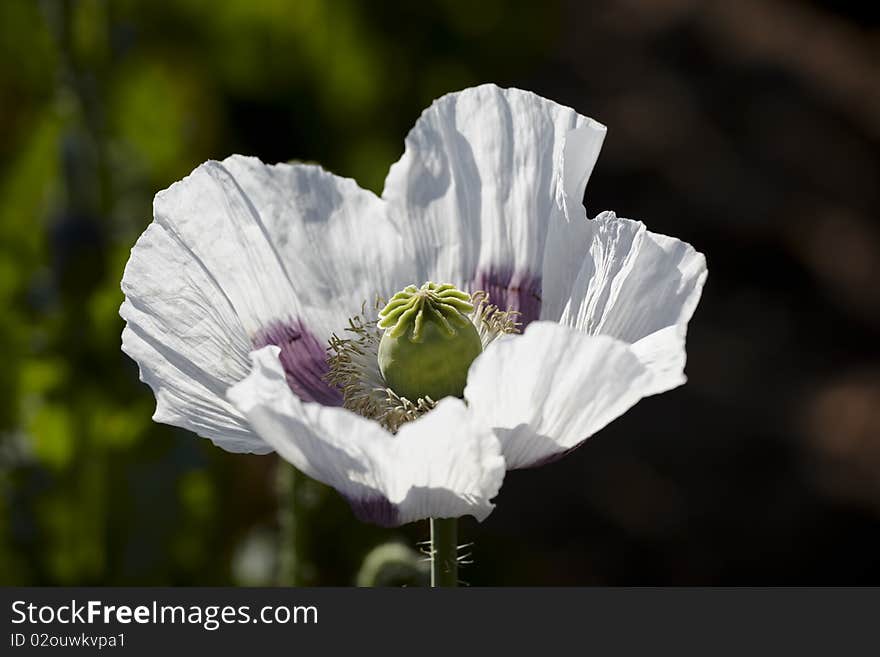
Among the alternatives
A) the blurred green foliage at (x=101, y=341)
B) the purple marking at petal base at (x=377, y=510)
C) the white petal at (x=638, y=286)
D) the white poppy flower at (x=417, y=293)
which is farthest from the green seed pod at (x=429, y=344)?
the blurred green foliage at (x=101, y=341)

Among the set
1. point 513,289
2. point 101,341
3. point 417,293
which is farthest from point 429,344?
point 101,341

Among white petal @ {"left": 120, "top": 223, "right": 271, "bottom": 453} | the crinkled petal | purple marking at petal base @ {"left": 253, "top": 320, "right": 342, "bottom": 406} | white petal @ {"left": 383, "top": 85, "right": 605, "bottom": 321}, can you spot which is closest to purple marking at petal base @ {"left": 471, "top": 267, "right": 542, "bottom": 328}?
white petal @ {"left": 383, "top": 85, "right": 605, "bottom": 321}

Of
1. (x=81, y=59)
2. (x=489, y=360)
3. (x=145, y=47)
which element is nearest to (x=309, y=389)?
(x=489, y=360)

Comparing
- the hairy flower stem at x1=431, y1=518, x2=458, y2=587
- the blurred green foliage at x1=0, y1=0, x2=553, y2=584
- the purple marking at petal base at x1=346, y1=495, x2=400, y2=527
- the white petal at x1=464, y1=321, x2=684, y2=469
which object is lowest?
the hairy flower stem at x1=431, y1=518, x2=458, y2=587

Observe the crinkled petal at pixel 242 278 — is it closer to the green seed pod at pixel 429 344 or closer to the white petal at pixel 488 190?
the white petal at pixel 488 190

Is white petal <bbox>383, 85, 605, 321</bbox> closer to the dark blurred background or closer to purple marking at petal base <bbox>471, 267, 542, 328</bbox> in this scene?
purple marking at petal base <bbox>471, 267, 542, 328</bbox>
